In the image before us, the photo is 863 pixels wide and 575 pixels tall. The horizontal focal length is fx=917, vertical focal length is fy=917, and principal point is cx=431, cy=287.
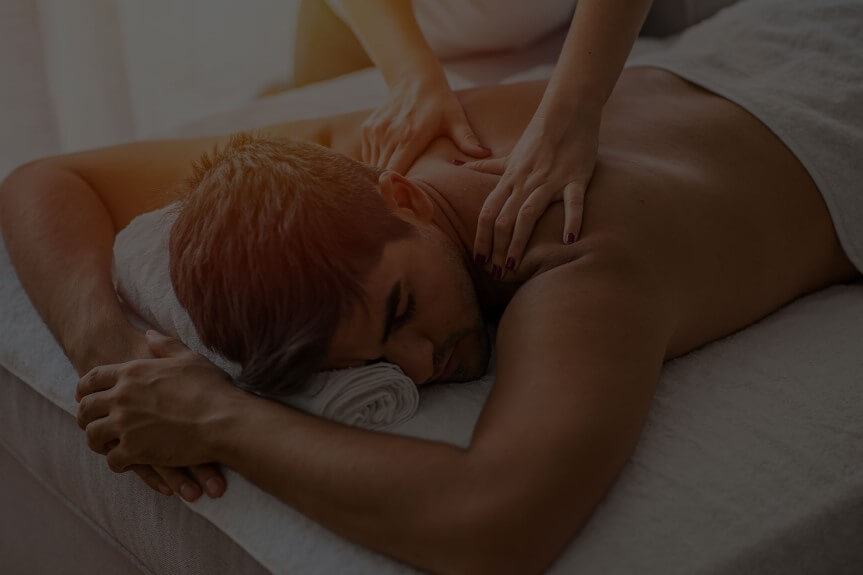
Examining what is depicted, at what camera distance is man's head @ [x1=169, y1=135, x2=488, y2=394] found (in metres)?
0.76

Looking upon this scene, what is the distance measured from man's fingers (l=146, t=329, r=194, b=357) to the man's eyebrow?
207 mm

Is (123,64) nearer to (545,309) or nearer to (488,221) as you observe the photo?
(488,221)

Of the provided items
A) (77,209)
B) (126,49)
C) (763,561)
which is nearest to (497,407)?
(763,561)

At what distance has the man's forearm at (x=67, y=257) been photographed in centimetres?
94

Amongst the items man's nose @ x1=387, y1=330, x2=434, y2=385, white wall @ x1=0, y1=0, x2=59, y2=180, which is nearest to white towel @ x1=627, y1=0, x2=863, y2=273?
man's nose @ x1=387, y1=330, x2=434, y2=385

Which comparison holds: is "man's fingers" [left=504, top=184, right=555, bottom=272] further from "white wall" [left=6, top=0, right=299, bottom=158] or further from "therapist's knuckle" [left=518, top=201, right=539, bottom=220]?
"white wall" [left=6, top=0, right=299, bottom=158]

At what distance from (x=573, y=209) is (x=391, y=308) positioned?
201mm

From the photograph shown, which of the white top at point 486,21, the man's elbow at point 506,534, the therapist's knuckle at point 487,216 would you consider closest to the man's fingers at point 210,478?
the man's elbow at point 506,534

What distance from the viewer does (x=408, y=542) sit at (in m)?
0.68

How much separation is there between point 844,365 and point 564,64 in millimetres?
416

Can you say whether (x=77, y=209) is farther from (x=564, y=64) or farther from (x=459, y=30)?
(x=459, y=30)

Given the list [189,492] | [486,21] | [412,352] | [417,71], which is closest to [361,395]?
[412,352]

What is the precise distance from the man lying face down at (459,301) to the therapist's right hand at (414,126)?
25 mm

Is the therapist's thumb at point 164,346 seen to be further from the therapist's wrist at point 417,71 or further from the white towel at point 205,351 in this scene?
the therapist's wrist at point 417,71
